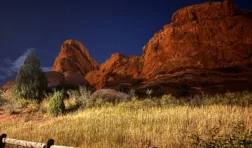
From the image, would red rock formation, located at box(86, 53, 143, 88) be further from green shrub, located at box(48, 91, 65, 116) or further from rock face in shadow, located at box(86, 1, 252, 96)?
green shrub, located at box(48, 91, 65, 116)

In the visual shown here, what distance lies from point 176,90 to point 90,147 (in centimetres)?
2238

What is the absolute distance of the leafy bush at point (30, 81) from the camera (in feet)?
67.3

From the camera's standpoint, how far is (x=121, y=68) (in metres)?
55.5

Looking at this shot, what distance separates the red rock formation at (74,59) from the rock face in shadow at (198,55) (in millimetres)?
8441

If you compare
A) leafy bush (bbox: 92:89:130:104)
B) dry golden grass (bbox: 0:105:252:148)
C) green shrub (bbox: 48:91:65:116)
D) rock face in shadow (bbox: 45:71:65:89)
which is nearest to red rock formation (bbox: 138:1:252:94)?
leafy bush (bbox: 92:89:130:104)

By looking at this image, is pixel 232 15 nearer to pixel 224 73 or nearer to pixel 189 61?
pixel 189 61

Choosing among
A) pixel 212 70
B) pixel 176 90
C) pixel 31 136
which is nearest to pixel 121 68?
pixel 212 70

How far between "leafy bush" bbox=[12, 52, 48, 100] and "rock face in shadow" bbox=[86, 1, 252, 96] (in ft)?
39.4

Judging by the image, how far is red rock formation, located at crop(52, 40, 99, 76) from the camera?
59.9 m

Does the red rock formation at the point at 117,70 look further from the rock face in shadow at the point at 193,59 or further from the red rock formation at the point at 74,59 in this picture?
the red rock formation at the point at 74,59

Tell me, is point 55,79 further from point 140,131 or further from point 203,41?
point 140,131

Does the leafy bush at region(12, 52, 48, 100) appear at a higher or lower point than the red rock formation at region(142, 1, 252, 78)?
lower

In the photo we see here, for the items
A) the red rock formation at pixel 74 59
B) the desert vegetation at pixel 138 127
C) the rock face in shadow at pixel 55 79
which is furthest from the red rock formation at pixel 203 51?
the red rock formation at pixel 74 59

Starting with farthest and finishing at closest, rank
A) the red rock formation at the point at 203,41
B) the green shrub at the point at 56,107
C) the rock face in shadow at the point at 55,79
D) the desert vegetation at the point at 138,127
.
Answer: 1. the red rock formation at the point at 203,41
2. the rock face in shadow at the point at 55,79
3. the green shrub at the point at 56,107
4. the desert vegetation at the point at 138,127
